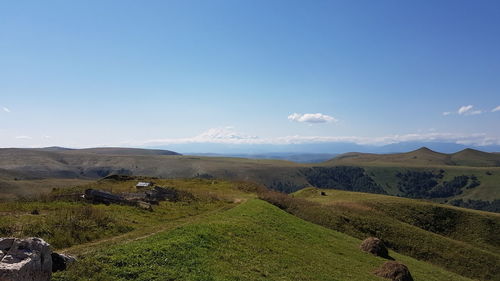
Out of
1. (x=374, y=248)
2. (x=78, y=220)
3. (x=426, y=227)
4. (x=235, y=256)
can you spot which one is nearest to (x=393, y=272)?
(x=374, y=248)

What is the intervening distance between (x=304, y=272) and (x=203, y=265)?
736cm

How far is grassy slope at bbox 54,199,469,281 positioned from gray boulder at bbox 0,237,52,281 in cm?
89

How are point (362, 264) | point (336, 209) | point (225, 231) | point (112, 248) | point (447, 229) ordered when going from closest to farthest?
1. point (112, 248)
2. point (225, 231)
3. point (362, 264)
4. point (336, 209)
5. point (447, 229)

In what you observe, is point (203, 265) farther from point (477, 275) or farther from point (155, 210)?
point (477, 275)

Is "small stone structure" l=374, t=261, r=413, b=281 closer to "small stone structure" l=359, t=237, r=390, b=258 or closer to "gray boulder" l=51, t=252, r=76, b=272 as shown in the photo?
"small stone structure" l=359, t=237, r=390, b=258

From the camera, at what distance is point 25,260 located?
12547mm

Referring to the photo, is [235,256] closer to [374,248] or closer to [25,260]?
[25,260]

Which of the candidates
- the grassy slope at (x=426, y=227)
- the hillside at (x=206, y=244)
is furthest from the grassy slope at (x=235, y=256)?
the grassy slope at (x=426, y=227)

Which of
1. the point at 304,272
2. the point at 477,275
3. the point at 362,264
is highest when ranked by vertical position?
the point at 304,272

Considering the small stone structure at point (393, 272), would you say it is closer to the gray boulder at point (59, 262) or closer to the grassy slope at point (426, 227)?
the grassy slope at point (426, 227)

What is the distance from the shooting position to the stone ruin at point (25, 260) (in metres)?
11.8

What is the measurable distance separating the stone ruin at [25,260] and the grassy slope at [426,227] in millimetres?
40357

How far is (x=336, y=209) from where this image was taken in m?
56.5

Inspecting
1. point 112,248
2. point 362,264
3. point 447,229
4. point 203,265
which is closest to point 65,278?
point 112,248
